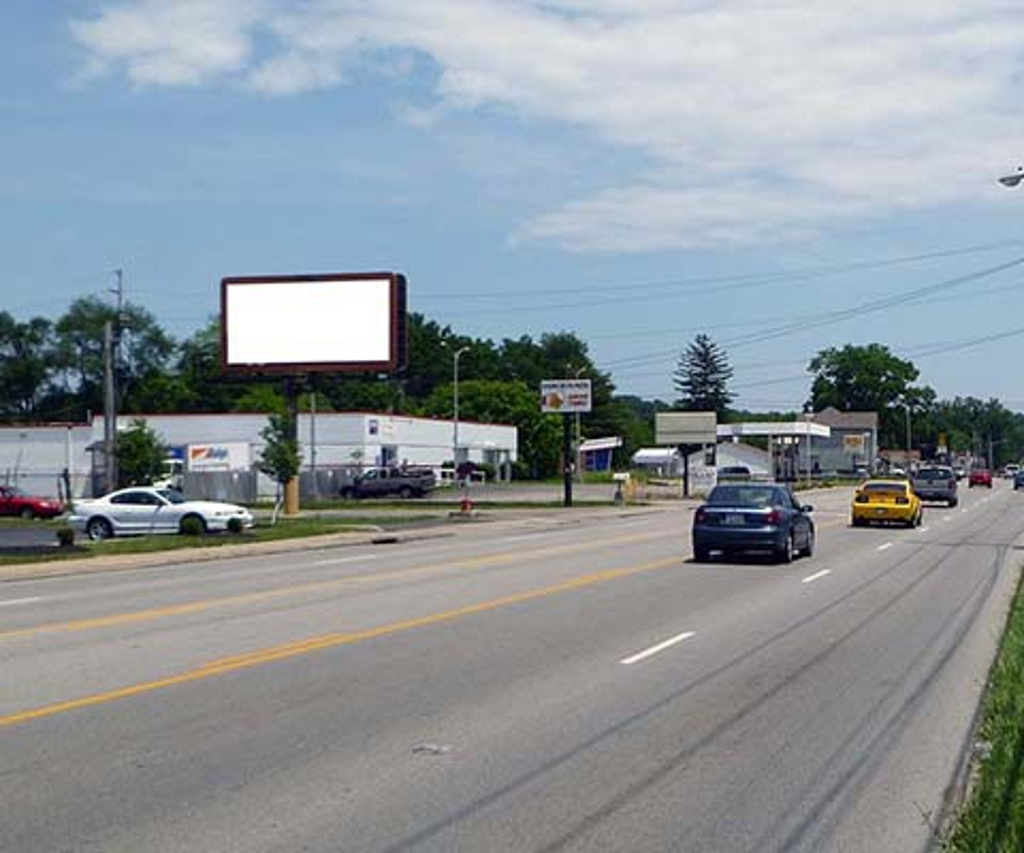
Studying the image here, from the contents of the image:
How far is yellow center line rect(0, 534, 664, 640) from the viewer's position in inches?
685

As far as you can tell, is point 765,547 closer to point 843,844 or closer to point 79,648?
point 79,648

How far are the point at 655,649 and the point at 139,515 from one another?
28308 mm

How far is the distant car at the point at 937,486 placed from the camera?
2623 inches

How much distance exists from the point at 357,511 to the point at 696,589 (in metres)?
42.7

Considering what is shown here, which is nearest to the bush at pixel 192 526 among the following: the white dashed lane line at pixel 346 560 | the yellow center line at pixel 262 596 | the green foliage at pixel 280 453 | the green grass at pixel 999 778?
the white dashed lane line at pixel 346 560

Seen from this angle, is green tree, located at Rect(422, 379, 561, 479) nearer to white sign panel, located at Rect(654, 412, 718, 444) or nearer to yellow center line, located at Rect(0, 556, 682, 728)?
white sign panel, located at Rect(654, 412, 718, 444)

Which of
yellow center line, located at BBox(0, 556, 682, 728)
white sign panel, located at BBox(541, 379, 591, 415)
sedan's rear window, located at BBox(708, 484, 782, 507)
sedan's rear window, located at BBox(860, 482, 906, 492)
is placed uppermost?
white sign panel, located at BBox(541, 379, 591, 415)

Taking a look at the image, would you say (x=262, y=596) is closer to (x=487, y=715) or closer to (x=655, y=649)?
(x=655, y=649)

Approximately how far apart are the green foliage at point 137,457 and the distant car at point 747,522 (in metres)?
29.2

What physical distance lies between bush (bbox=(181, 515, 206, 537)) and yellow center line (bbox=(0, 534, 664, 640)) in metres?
10.7

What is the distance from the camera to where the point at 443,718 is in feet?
36.8

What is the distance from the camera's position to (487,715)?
11383 mm

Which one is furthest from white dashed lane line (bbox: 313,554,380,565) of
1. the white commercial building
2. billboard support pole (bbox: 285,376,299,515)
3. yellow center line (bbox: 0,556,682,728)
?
the white commercial building

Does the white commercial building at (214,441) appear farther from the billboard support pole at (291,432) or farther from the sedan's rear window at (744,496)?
the sedan's rear window at (744,496)
